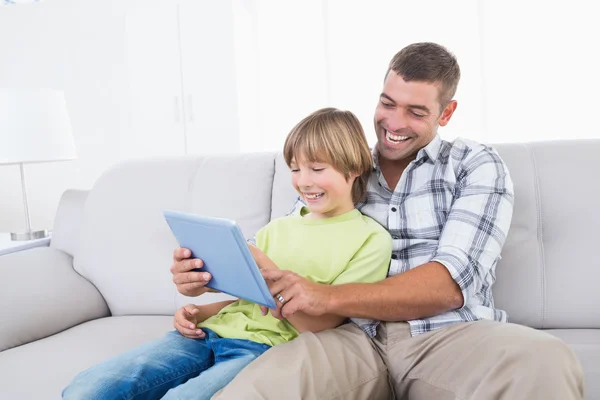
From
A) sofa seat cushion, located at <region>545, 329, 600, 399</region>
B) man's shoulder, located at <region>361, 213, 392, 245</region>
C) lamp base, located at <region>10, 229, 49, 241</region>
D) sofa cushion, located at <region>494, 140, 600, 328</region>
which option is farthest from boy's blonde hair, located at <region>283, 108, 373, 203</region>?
lamp base, located at <region>10, 229, 49, 241</region>

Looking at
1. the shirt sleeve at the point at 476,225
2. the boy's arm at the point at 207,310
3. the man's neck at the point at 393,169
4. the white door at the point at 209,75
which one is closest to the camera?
the shirt sleeve at the point at 476,225

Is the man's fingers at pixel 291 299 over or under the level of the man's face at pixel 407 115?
under

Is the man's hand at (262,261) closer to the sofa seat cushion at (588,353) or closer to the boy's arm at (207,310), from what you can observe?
the boy's arm at (207,310)

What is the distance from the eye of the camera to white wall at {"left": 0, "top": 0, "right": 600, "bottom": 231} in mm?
3748

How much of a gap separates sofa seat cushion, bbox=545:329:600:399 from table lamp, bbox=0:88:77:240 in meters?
1.88

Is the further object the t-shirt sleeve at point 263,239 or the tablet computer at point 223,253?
the t-shirt sleeve at point 263,239

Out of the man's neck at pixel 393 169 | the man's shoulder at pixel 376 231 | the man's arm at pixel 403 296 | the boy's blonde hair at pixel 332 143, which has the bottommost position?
the man's arm at pixel 403 296

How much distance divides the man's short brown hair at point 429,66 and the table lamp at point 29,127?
1.46 meters

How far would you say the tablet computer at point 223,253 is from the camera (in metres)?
1.03

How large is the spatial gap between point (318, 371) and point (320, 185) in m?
0.40

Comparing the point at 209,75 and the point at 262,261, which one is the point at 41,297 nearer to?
the point at 262,261

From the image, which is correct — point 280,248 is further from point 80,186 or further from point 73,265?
point 80,186

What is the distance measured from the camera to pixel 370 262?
4.26 ft

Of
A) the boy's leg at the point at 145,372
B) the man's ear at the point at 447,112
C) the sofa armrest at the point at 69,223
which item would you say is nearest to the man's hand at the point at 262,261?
the boy's leg at the point at 145,372
